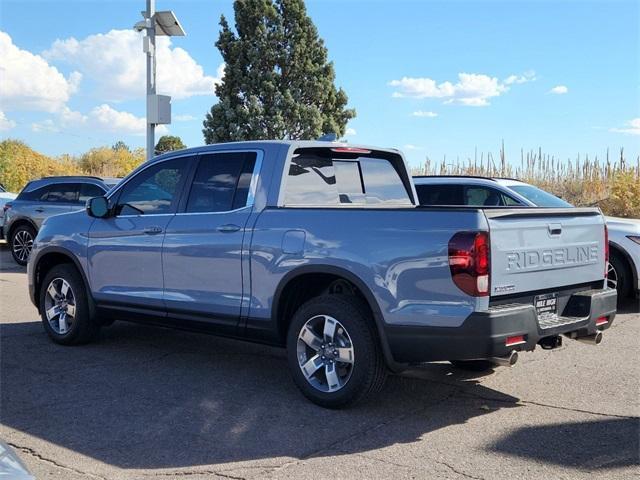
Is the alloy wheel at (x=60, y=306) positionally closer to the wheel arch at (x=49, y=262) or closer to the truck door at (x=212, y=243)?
the wheel arch at (x=49, y=262)

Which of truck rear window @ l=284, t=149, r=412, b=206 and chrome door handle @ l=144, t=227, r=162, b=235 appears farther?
chrome door handle @ l=144, t=227, r=162, b=235

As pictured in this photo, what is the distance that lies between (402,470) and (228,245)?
2.35 m

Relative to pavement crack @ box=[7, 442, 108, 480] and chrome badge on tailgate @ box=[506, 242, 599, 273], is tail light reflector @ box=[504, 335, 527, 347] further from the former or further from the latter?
pavement crack @ box=[7, 442, 108, 480]

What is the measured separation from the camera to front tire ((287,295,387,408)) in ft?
16.0

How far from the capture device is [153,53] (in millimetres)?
16203

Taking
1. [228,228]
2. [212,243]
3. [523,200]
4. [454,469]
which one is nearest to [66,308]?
[212,243]

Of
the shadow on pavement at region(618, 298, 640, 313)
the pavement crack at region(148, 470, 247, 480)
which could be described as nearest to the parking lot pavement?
the pavement crack at region(148, 470, 247, 480)

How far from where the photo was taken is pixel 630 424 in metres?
4.81

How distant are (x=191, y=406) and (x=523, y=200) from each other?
5.90 meters

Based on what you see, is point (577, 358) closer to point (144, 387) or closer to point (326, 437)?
point (326, 437)

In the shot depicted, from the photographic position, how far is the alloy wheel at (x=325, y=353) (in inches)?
198

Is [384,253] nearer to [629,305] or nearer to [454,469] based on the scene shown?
[454,469]

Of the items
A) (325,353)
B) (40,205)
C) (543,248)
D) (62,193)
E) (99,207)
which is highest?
(62,193)

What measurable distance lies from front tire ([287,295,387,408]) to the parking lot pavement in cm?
17
